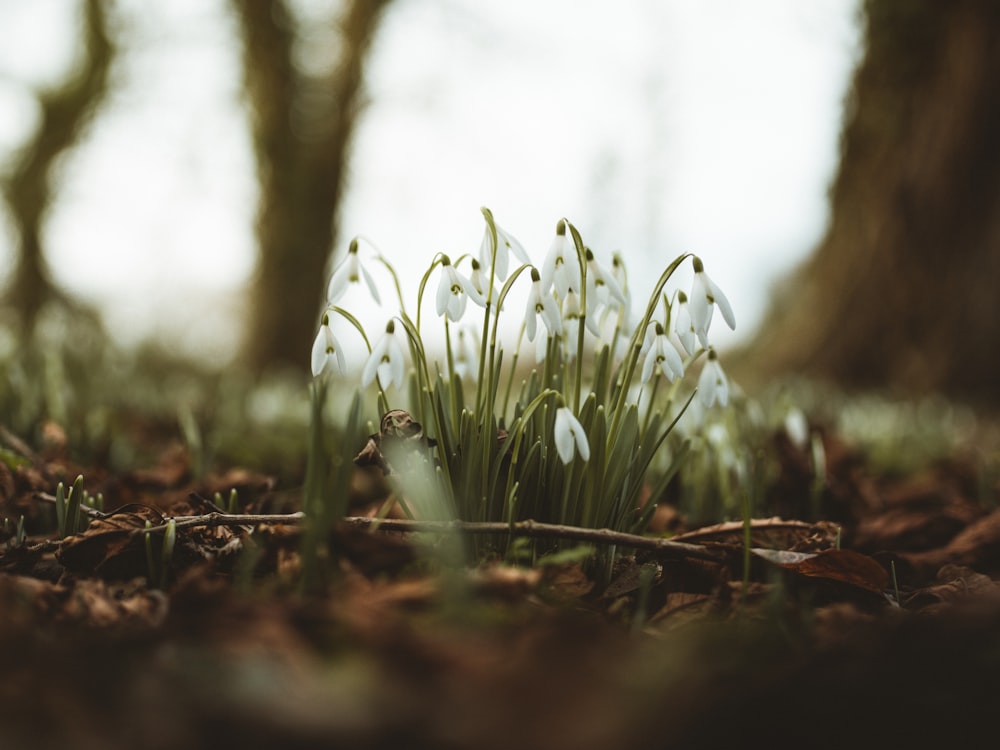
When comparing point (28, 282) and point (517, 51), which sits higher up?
point (517, 51)

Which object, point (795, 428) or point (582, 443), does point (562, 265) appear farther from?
point (795, 428)

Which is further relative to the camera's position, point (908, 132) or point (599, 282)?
point (908, 132)

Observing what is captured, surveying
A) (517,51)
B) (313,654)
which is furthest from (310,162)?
(313,654)

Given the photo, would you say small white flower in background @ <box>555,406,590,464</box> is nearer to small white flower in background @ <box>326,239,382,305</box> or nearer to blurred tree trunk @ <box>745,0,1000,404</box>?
small white flower in background @ <box>326,239,382,305</box>

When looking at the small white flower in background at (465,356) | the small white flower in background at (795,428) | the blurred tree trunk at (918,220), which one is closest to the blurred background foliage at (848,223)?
the blurred tree trunk at (918,220)

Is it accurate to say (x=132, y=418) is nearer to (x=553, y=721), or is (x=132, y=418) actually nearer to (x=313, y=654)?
(x=313, y=654)

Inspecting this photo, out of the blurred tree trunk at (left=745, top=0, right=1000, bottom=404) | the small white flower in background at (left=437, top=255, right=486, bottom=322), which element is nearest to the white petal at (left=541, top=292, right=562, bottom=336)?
the small white flower in background at (left=437, top=255, right=486, bottom=322)

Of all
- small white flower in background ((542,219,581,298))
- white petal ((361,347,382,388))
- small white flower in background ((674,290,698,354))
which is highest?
small white flower in background ((542,219,581,298))
